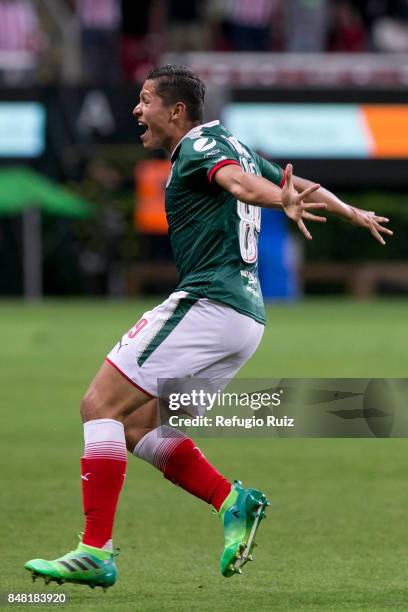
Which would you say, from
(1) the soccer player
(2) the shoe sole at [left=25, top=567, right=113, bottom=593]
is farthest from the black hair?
(2) the shoe sole at [left=25, top=567, right=113, bottom=593]

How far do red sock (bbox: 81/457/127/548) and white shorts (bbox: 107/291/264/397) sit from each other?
0.36 metres

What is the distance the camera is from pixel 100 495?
652 centimetres

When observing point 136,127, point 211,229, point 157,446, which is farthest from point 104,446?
point 136,127

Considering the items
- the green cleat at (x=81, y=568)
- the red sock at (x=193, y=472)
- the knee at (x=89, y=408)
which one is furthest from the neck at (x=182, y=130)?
the green cleat at (x=81, y=568)

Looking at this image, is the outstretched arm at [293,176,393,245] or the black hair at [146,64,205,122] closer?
the outstretched arm at [293,176,393,245]

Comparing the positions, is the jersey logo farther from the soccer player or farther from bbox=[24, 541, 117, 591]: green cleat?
bbox=[24, 541, 117, 591]: green cleat

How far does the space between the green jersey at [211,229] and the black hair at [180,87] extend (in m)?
0.12

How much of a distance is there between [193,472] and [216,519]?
79.7 inches

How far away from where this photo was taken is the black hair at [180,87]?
6734 mm

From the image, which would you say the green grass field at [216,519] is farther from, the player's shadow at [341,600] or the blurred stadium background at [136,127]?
the blurred stadium background at [136,127]

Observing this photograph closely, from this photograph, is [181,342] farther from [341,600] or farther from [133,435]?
[341,600]

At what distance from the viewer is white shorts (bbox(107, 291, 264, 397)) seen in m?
6.52

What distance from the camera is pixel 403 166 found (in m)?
32.8

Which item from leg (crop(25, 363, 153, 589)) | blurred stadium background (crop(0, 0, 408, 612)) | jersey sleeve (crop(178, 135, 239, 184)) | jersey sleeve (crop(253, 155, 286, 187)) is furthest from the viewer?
blurred stadium background (crop(0, 0, 408, 612))
